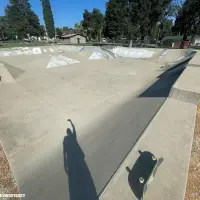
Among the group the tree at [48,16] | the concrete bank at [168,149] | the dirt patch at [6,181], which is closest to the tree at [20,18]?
the tree at [48,16]

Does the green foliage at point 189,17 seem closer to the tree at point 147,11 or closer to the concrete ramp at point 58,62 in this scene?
the tree at point 147,11

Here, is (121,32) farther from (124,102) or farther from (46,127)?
(46,127)

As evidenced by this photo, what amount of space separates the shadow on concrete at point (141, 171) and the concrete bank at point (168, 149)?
5 centimetres

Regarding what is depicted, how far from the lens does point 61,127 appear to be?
3.53m

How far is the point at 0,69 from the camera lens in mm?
7172

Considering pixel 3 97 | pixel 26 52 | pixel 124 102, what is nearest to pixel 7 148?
pixel 3 97

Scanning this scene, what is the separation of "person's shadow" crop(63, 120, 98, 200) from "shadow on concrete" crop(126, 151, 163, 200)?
479 mm

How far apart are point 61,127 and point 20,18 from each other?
53.2 meters

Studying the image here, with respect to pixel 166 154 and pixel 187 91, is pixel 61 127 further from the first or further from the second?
pixel 187 91

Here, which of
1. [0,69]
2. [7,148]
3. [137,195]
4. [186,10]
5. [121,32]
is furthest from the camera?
[121,32]

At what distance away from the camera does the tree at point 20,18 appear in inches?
1578

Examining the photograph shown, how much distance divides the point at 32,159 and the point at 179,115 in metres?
3.32

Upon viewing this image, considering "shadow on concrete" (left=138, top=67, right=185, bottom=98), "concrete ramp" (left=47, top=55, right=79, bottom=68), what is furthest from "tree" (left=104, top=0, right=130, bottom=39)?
"shadow on concrete" (left=138, top=67, right=185, bottom=98)

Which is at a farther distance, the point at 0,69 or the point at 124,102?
the point at 0,69
